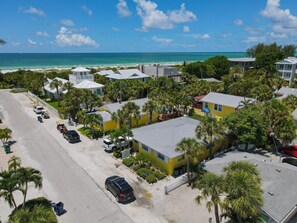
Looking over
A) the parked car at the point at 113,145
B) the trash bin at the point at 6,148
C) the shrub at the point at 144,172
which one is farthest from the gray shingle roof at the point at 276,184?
the trash bin at the point at 6,148

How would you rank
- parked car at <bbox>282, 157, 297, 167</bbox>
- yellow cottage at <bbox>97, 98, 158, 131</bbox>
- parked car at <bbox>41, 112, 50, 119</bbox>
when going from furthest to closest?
parked car at <bbox>41, 112, 50, 119</bbox> < yellow cottage at <bbox>97, 98, 158, 131</bbox> < parked car at <bbox>282, 157, 297, 167</bbox>

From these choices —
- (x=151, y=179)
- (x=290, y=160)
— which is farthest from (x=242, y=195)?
(x=290, y=160)

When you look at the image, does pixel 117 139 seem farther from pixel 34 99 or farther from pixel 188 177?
pixel 34 99

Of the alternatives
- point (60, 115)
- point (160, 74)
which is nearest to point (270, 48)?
point (160, 74)

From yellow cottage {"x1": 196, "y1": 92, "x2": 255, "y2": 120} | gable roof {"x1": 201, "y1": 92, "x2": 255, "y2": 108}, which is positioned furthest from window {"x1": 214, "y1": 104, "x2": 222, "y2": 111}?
gable roof {"x1": 201, "y1": 92, "x2": 255, "y2": 108}

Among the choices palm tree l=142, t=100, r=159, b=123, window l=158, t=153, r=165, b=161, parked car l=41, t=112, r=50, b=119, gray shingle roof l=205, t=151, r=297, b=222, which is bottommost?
parked car l=41, t=112, r=50, b=119

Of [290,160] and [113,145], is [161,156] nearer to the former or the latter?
[113,145]

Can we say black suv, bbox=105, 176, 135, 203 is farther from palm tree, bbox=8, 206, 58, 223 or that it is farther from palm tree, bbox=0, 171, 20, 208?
palm tree, bbox=0, 171, 20, 208
